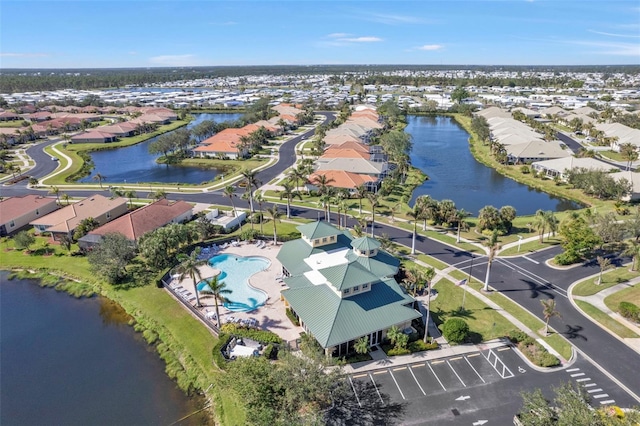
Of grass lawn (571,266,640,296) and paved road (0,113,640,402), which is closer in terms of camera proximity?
paved road (0,113,640,402)

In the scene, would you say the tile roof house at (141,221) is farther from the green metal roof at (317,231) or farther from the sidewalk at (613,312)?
the sidewalk at (613,312)

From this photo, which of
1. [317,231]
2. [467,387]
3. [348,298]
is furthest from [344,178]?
[467,387]

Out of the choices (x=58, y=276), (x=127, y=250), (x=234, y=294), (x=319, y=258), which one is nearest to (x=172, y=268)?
(x=127, y=250)

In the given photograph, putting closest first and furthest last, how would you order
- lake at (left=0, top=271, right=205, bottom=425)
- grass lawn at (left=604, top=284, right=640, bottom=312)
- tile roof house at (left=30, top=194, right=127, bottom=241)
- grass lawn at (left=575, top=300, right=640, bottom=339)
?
lake at (left=0, top=271, right=205, bottom=425), grass lawn at (left=575, top=300, right=640, bottom=339), grass lawn at (left=604, top=284, right=640, bottom=312), tile roof house at (left=30, top=194, right=127, bottom=241)

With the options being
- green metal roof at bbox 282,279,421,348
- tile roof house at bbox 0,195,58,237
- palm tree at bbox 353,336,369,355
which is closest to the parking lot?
palm tree at bbox 353,336,369,355

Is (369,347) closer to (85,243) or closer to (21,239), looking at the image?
(85,243)

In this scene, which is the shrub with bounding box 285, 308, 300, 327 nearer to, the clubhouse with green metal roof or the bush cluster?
the clubhouse with green metal roof

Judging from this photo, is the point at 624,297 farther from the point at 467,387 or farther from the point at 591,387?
the point at 467,387

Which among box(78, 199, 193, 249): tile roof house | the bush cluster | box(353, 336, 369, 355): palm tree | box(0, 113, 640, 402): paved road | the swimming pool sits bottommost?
the swimming pool
